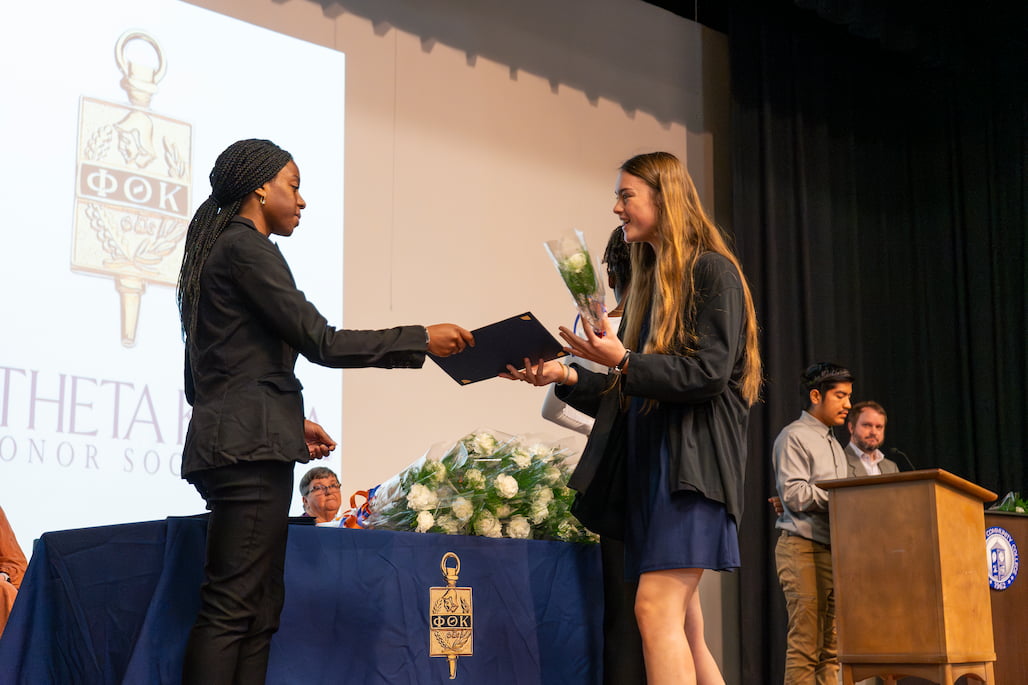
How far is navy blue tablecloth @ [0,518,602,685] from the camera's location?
2193 mm

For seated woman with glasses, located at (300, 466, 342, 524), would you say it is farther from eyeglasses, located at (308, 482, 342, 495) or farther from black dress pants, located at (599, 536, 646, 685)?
black dress pants, located at (599, 536, 646, 685)

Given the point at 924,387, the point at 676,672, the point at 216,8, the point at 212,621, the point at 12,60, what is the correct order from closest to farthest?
the point at 212,621 → the point at 676,672 → the point at 12,60 → the point at 216,8 → the point at 924,387

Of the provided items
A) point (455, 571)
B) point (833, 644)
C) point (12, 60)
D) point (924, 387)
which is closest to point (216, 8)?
point (12, 60)

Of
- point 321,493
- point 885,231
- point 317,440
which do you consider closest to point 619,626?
point 317,440

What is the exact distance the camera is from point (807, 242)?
21.7 ft

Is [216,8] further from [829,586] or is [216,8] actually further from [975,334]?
[975,334]

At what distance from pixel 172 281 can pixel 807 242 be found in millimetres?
3838

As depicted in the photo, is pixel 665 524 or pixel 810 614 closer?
pixel 665 524

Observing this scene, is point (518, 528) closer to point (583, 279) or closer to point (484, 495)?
point (484, 495)

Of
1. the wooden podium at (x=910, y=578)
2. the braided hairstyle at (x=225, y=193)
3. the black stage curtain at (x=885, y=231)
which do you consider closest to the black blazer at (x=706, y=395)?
the braided hairstyle at (x=225, y=193)

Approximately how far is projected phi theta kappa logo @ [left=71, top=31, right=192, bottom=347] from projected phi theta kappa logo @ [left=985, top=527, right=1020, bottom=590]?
3323mm

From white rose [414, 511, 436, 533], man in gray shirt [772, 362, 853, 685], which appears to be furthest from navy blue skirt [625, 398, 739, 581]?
man in gray shirt [772, 362, 853, 685]

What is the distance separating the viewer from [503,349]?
2.38m

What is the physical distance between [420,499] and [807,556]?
2.21m
